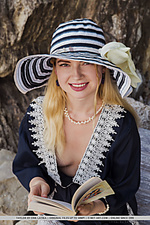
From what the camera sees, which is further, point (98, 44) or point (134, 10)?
point (134, 10)

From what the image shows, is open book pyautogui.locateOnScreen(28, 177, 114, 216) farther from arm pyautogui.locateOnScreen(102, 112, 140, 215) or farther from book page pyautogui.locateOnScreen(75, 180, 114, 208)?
arm pyautogui.locateOnScreen(102, 112, 140, 215)

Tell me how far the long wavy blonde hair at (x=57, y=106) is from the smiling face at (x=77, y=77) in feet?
0.47

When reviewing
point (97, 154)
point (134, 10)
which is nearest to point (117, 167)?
point (97, 154)

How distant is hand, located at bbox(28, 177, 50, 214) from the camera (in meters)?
1.30

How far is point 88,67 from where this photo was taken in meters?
1.31

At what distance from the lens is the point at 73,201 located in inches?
40.8

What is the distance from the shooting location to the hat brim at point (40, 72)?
1.26 metres

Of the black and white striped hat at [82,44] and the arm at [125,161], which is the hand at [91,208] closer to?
the arm at [125,161]

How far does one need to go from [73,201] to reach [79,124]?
0.55 metres

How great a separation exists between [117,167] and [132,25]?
198 cm

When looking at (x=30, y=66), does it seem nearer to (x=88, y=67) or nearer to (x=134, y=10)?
(x=88, y=67)

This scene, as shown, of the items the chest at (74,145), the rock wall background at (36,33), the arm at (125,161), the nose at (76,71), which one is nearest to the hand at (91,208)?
the arm at (125,161)

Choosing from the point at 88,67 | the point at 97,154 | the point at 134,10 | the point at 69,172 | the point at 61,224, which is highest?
the point at 134,10

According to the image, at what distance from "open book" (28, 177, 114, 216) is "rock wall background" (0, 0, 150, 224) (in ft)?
3.99
